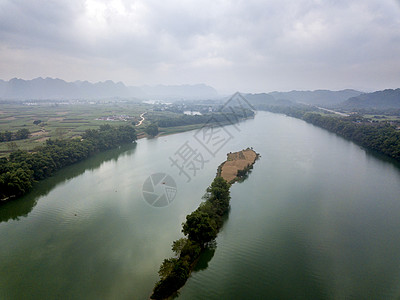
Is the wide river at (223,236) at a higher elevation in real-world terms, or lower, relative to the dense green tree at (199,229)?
lower

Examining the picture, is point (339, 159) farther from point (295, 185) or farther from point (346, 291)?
point (346, 291)

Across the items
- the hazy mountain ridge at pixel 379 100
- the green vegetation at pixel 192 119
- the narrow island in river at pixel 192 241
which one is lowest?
the narrow island in river at pixel 192 241

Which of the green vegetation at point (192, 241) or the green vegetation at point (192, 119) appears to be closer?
the green vegetation at point (192, 241)

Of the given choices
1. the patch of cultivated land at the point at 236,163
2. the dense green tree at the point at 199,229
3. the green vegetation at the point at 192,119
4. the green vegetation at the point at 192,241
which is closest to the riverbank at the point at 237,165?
the patch of cultivated land at the point at 236,163

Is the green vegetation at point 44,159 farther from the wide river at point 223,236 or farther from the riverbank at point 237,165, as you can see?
the riverbank at point 237,165

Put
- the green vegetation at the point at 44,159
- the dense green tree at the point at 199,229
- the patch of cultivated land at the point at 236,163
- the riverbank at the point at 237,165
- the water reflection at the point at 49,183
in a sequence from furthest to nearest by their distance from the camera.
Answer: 1. the patch of cultivated land at the point at 236,163
2. the riverbank at the point at 237,165
3. the green vegetation at the point at 44,159
4. the water reflection at the point at 49,183
5. the dense green tree at the point at 199,229

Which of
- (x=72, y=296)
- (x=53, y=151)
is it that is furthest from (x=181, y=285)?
(x=53, y=151)

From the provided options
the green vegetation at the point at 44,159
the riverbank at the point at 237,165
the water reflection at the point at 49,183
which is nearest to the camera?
the water reflection at the point at 49,183

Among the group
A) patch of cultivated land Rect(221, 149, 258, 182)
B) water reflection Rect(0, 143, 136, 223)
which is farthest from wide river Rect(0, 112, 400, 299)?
patch of cultivated land Rect(221, 149, 258, 182)
